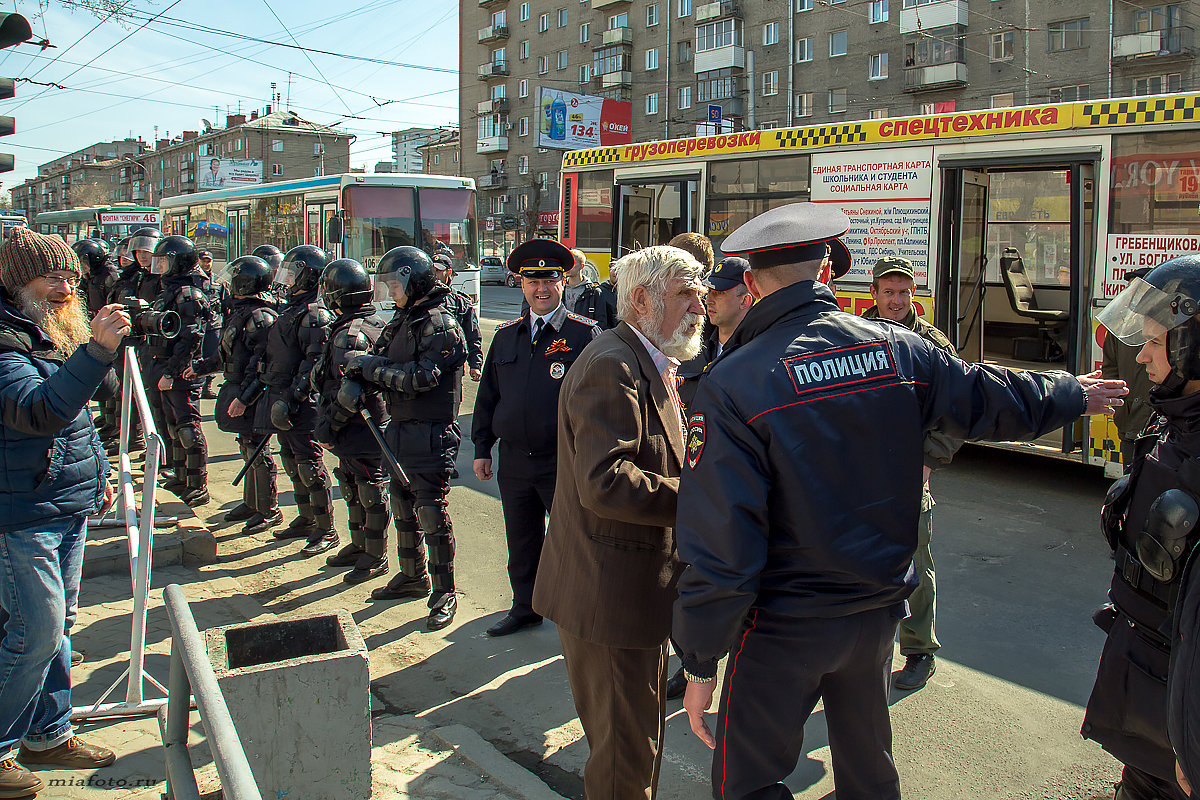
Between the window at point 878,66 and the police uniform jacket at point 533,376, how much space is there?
132 feet

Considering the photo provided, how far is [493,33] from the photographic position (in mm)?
63938

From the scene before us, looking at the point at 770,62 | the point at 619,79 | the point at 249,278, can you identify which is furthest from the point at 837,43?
the point at 249,278

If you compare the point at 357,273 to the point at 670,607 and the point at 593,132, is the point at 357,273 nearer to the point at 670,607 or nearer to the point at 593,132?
the point at 670,607

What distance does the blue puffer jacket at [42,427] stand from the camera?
10.1ft

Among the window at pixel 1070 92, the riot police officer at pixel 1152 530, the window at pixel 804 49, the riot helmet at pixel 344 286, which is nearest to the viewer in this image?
the riot police officer at pixel 1152 530

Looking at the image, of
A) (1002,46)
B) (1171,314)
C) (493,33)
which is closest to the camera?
(1171,314)

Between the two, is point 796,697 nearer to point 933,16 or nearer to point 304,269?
point 304,269

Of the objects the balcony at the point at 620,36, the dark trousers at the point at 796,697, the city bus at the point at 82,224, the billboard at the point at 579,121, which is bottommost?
the dark trousers at the point at 796,697

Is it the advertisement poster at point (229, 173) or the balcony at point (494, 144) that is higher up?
the balcony at point (494, 144)

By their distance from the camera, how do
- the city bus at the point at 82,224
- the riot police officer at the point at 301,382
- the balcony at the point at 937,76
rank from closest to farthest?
the riot police officer at the point at 301,382 < the balcony at the point at 937,76 < the city bus at the point at 82,224

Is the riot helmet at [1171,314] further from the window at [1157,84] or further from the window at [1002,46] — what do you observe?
the window at [1002,46]

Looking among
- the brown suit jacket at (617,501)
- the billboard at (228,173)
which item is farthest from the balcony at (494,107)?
the brown suit jacket at (617,501)

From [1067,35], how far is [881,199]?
31.7 metres

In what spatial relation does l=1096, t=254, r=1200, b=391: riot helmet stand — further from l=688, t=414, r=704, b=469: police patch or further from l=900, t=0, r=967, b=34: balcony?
l=900, t=0, r=967, b=34: balcony
